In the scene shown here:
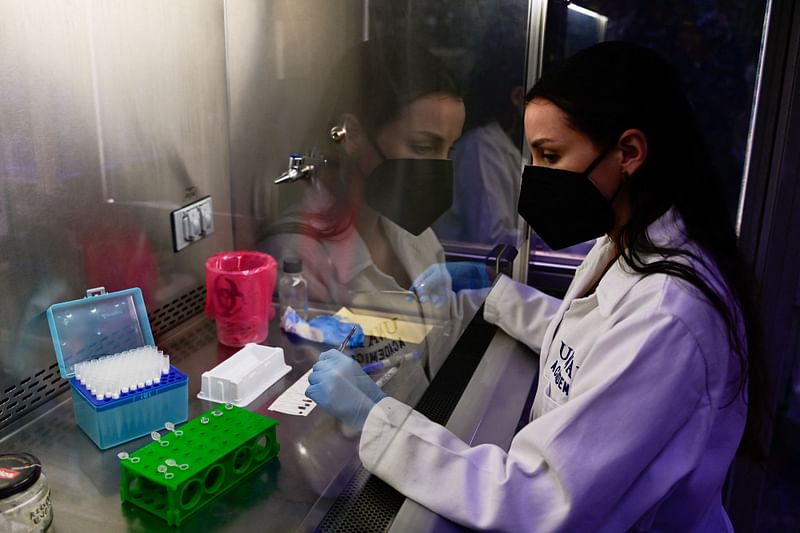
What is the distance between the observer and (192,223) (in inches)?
65.7

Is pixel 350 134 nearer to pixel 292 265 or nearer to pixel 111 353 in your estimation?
pixel 292 265

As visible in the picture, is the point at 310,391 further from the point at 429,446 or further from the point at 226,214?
the point at 226,214

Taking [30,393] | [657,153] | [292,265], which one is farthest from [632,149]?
[30,393]

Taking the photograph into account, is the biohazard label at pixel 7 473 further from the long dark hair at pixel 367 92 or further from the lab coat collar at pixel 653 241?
the lab coat collar at pixel 653 241

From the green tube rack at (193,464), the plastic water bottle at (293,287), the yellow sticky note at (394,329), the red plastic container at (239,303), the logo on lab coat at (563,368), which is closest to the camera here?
the green tube rack at (193,464)

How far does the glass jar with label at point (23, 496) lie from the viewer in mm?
845

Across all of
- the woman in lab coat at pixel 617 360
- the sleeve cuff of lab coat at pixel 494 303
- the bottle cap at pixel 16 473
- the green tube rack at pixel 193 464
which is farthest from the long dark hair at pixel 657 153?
the bottle cap at pixel 16 473

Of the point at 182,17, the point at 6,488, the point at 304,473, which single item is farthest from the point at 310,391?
the point at 182,17

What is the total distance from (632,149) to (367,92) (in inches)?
19.4

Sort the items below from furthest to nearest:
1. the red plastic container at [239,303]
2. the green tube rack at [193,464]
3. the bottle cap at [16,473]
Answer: the red plastic container at [239,303], the green tube rack at [193,464], the bottle cap at [16,473]

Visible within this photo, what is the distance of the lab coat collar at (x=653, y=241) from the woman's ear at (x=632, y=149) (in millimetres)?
105

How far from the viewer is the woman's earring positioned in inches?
54.2

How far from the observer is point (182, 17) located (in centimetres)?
154

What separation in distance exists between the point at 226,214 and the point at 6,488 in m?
1.04
